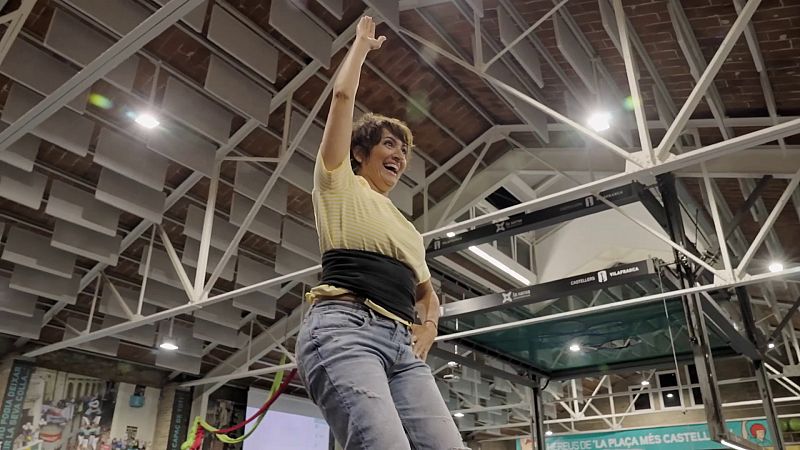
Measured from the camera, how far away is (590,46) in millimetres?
6031

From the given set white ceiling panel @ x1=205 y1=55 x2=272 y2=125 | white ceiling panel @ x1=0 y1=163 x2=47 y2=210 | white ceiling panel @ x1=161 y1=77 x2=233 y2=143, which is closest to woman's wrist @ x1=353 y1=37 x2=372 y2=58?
white ceiling panel @ x1=205 y1=55 x2=272 y2=125

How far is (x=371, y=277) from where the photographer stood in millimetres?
1244

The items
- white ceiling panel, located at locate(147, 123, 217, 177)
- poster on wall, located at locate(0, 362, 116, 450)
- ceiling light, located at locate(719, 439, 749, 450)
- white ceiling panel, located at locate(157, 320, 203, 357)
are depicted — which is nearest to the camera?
ceiling light, located at locate(719, 439, 749, 450)

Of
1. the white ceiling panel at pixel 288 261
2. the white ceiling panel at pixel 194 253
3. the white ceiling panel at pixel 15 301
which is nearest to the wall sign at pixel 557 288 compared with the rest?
the white ceiling panel at pixel 288 261

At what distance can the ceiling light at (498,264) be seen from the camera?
31.7ft

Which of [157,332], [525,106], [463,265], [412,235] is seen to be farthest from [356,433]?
[157,332]

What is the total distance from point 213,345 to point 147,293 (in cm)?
249

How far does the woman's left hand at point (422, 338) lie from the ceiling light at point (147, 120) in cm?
537

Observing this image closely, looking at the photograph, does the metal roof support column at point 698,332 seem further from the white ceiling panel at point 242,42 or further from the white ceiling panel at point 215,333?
the white ceiling panel at point 215,333

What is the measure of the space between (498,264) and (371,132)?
8.75 meters

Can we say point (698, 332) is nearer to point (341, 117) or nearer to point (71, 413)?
point (341, 117)

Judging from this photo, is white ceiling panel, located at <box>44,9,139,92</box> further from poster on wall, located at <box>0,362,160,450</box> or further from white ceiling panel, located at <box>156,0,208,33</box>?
poster on wall, located at <box>0,362,160,450</box>

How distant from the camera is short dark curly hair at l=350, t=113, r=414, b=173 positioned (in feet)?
4.71

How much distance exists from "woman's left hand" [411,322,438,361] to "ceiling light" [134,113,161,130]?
5372 millimetres
